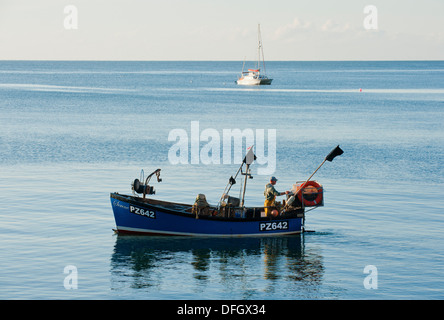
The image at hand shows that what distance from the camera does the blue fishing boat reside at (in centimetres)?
2845

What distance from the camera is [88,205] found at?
3538cm

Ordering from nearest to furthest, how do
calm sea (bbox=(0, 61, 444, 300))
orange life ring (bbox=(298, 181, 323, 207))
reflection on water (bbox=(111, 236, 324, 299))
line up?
reflection on water (bbox=(111, 236, 324, 299)) < calm sea (bbox=(0, 61, 444, 300)) < orange life ring (bbox=(298, 181, 323, 207))

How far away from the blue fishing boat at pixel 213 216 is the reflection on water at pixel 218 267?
1.29 feet

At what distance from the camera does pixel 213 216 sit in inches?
1121

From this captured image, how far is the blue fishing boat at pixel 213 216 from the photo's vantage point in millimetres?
28453

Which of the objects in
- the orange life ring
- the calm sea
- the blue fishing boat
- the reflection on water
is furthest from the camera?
the orange life ring

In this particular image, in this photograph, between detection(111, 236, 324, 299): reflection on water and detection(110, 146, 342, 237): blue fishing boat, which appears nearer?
detection(111, 236, 324, 299): reflection on water

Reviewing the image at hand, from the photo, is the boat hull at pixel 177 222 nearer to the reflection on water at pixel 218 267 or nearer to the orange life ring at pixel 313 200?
the reflection on water at pixel 218 267

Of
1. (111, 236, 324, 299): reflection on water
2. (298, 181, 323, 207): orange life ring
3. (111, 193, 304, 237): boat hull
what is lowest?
(111, 236, 324, 299): reflection on water

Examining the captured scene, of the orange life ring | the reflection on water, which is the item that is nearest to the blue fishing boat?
the orange life ring

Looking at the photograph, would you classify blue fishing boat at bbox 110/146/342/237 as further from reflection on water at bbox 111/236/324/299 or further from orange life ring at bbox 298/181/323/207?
reflection on water at bbox 111/236/324/299

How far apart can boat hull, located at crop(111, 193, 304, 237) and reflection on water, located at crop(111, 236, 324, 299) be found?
321 mm

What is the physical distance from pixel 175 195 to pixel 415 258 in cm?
1521
